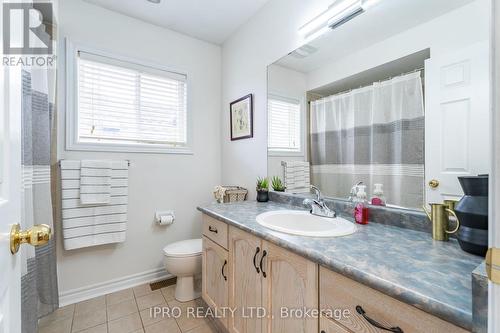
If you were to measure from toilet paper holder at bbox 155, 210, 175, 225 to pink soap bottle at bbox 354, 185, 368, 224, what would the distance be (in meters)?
1.67

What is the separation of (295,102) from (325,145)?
1.43ft

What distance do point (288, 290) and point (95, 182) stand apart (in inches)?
67.5

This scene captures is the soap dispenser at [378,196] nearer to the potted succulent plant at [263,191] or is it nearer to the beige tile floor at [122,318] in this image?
the potted succulent plant at [263,191]

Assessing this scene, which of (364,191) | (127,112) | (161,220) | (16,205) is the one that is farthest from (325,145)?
(127,112)

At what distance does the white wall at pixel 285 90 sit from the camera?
1.67m

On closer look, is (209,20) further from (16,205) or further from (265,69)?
(16,205)

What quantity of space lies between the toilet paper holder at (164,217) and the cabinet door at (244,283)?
3.54 feet

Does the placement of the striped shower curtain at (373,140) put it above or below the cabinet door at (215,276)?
above

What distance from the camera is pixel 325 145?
5.01ft

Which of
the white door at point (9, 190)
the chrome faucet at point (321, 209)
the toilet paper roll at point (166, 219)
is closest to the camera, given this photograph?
the white door at point (9, 190)

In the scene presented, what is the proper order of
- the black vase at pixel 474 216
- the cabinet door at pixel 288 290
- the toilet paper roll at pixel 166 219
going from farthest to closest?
the toilet paper roll at pixel 166 219, the cabinet door at pixel 288 290, the black vase at pixel 474 216

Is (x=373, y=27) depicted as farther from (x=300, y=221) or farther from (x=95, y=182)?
(x=95, y=182)

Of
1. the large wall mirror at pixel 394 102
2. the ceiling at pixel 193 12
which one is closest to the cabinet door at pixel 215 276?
the large wall mirror at pixel 394 102

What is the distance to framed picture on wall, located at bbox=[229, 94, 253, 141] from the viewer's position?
211 cm
